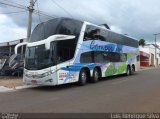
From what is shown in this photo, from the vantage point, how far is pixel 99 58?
65.9ft

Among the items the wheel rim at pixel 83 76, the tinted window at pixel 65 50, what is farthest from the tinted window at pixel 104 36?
the wheel rim at pixel 83 76

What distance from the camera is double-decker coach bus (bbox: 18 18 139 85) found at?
15.2 meters

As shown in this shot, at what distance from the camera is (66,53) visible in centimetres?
1616

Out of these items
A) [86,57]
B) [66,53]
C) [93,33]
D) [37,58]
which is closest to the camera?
[37,58]

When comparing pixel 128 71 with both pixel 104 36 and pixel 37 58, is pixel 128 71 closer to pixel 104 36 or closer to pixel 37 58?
pixel 104 36

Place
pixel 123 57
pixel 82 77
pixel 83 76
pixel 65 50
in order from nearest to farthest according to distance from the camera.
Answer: pixel 65 50, pixel 82 77, pixel 83 76, pixel 123 57

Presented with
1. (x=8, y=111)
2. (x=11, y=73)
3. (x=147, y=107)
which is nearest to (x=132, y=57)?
(x=11, y=73)

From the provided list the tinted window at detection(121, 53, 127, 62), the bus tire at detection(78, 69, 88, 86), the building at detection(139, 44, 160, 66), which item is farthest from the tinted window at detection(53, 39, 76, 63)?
the building at detection(139, 44, 160, 66)

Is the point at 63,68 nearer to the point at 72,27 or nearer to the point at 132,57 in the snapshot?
the point at 72,27

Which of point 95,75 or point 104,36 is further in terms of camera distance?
point 104,36

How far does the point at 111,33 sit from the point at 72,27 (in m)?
6.00

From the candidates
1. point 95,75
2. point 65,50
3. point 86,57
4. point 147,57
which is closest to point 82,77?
point 86,57

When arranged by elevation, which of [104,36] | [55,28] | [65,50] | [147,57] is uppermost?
[147,57]

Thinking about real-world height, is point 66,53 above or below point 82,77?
above
